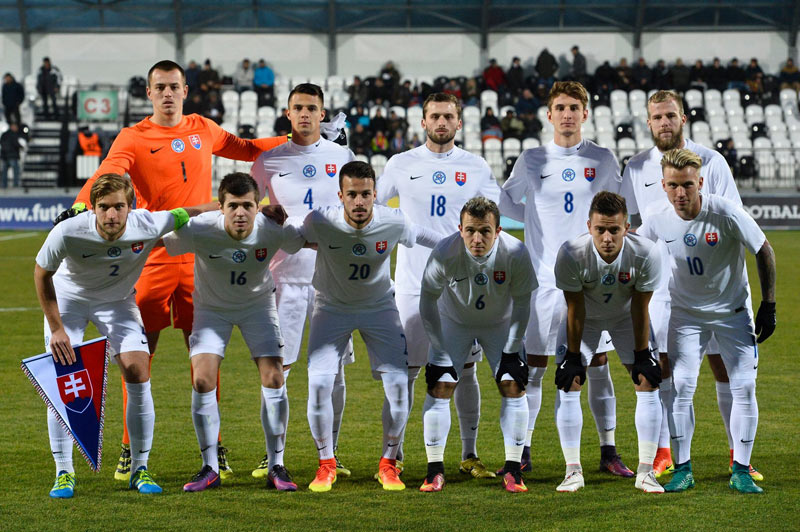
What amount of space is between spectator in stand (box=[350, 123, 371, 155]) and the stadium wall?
7038 mm

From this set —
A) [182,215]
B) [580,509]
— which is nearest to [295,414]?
[182,215]

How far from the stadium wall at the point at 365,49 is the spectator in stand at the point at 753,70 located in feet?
6.90

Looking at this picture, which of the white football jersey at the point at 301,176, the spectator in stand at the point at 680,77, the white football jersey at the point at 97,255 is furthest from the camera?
the spectator in stand at the point at 680,77

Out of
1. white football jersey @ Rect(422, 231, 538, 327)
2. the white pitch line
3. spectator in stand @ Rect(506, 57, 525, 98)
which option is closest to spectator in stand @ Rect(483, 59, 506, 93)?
spectator in stand @ Rect(506, 57, 525, 98)

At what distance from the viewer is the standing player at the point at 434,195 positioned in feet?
21.1

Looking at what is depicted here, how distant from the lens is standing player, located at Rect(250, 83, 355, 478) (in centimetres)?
655

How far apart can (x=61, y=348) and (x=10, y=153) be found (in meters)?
20.2

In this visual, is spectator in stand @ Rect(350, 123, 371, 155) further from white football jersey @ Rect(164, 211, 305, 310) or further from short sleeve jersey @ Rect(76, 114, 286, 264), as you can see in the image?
white football jersey @ Rect(164, 211, 305, 310)

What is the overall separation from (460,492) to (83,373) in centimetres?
220

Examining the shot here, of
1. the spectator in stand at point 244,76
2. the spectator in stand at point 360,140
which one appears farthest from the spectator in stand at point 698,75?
the spectator in stand at point 244,76

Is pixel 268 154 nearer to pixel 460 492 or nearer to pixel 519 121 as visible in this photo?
pixel 460 492

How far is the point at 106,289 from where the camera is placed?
594 cm

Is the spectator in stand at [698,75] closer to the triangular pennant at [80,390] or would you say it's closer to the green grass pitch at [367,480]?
the green grass pitch at [367,480]

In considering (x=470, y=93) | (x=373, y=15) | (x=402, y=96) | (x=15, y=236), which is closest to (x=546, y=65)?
(x=470, y=93)
